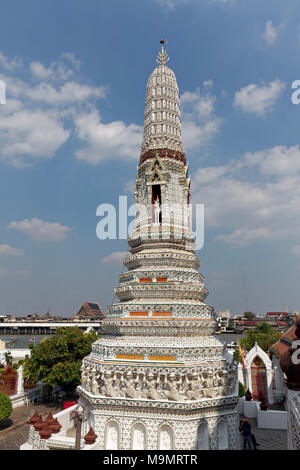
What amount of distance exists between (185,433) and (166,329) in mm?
3537

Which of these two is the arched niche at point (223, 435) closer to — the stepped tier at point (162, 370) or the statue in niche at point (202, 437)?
the statue in niche at point (202, 437)

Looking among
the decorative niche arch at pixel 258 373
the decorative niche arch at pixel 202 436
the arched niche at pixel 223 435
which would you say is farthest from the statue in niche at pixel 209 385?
the decorative niche arch at pixel 258 373

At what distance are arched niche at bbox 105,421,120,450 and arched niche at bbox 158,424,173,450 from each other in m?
1.60

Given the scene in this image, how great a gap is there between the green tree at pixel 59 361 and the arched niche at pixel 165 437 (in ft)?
36.7

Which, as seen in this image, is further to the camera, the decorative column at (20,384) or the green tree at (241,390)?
the decorative column at (20,384)

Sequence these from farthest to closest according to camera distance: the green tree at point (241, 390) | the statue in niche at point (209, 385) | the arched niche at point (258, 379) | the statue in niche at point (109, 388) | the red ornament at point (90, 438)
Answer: the arched niche at point (258, 379)
the green tree at point (241, 390)
the statue in niche at point (109, 388)
the statue in niche at point (209, 385)
the red ornament at point (90, 438)

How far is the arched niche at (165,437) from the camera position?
11727 millimetres

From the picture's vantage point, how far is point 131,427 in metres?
12.2

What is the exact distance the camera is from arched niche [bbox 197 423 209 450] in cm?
1198

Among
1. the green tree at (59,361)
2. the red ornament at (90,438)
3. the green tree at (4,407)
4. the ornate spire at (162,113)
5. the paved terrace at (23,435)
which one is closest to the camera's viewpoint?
the red ornament at (90,438)

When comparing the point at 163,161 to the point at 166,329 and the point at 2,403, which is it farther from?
the point at 2,403

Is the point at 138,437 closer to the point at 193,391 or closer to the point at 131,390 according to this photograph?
the point at 131,390

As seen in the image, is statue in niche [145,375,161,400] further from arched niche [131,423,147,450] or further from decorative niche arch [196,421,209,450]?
decorative niche arch [196,421,209,450]
